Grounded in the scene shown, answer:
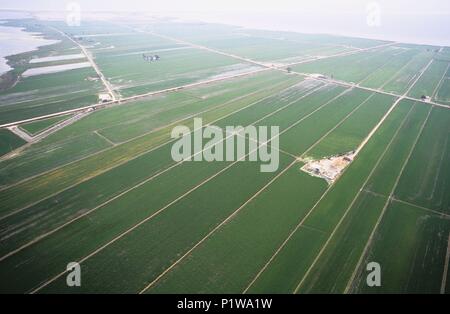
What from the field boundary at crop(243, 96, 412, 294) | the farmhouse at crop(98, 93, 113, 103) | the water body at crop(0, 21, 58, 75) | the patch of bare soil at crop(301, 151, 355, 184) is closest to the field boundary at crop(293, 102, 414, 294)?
the field boundary at crop(243, 96, 412, 294)

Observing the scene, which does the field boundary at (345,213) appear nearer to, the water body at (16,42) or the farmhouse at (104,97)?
the farmhouse at (104,97)

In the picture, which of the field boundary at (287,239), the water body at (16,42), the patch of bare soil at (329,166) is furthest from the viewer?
the water body at (16,42)

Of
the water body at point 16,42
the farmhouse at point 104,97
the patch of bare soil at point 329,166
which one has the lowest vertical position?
the patch of bare soil at point 329,166

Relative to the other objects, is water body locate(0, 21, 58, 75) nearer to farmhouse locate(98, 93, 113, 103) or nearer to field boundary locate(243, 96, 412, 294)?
farmhouse locate(98, 93, 113, 103)

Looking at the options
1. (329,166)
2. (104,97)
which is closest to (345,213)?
(329,166)

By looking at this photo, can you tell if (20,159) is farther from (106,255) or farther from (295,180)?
(295,180)

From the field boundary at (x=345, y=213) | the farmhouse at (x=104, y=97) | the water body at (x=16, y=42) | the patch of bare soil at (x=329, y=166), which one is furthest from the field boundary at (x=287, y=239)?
the water body at (x=16, y=42)

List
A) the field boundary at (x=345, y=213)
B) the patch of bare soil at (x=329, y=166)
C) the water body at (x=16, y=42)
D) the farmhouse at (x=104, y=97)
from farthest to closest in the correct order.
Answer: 1. the water body at (x=16, y=42)
2. the farmhouse at (x=104, y=97)
3. the patch of bare soil at (x=329, y=166)
4. the field boundary at (x=345, y=213)

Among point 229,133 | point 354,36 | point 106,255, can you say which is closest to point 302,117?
point 229,133

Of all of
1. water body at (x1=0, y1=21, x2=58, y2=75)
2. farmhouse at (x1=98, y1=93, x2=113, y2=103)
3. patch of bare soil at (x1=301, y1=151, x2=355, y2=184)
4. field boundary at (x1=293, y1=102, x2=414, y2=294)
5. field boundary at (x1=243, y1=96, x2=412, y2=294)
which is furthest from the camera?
water body at (x1=0, y1=21, x2=58, y2=75)

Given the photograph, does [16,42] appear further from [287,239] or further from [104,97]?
[287,239]
